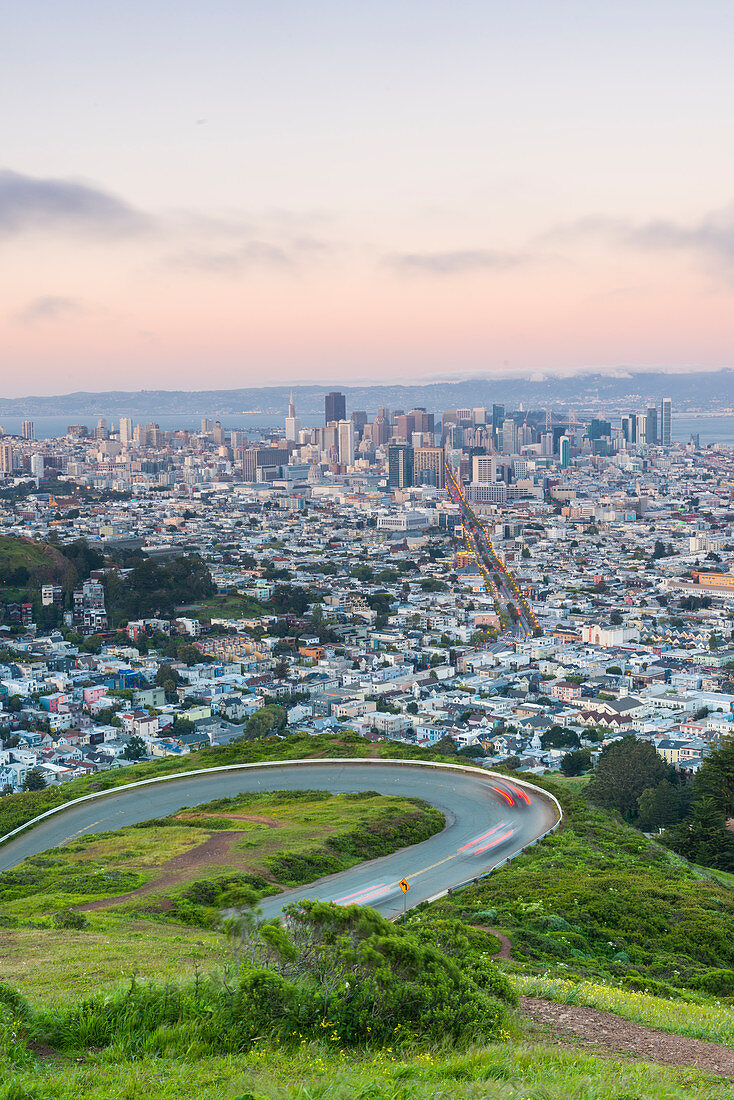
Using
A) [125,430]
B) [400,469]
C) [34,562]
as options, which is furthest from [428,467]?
[34,562]

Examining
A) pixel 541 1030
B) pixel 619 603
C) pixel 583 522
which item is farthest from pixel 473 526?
pixel 541 1030

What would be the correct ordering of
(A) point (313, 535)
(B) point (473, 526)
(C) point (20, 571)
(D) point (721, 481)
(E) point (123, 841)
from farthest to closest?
(D) point (721, 481), (B) point (473, 526), (A) point (313, 535), (C) point (20, 571), (E) point (123, 841)

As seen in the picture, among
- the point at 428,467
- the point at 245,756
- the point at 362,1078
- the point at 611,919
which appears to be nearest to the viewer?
the point at 362,1078

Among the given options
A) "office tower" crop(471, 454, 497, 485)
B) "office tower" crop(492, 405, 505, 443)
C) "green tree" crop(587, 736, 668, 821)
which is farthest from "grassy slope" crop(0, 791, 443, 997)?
"office tower" crop(492, 405, 505, 443)

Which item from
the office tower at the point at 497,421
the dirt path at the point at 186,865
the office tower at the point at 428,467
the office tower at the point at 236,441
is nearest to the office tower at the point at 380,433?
the office tower at the point at 497,421

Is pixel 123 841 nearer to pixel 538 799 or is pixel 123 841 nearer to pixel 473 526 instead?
pixel 538 799

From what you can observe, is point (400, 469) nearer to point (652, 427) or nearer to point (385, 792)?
point (652, 427)

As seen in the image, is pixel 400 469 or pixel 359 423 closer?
pixel 400 469

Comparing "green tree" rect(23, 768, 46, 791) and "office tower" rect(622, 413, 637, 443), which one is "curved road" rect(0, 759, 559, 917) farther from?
"office tower" rect(622, 413, 637, 443)
